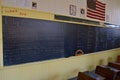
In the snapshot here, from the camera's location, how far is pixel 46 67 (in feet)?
7.79

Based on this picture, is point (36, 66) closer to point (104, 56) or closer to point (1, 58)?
point (1, 58)

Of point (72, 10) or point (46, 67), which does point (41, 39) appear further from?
point (72, 10)

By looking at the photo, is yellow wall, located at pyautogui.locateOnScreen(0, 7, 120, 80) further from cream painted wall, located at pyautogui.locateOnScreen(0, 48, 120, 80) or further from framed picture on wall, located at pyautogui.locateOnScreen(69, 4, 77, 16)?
framed picture on wall, located at pyautogui.locateOnScreen(69, 4, 77, 16)

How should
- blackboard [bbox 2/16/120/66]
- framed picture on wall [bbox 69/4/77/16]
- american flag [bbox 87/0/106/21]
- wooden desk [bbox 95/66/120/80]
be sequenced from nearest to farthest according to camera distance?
blackboard [bbox 2/16/120/66], wooden desk [bbox 95/66/120/80], framed picture on wall [bbox 69/4/77/16], american flag [bbox 87/0/106/21]

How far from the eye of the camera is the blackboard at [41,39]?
6.29ft

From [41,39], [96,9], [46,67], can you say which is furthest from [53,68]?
[96,9]

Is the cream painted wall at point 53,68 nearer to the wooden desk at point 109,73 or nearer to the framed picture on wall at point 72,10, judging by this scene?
the wooden desk at point 109,73

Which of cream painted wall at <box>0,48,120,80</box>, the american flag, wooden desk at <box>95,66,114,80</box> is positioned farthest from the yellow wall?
the american flag

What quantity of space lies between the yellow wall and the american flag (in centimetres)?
86

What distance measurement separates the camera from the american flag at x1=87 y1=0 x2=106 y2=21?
3182mm

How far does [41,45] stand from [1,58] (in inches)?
25.3

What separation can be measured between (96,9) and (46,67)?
1.85 meters

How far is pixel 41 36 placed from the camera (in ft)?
7.43

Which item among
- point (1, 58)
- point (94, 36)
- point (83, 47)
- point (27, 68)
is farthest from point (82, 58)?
point (1, 58)
